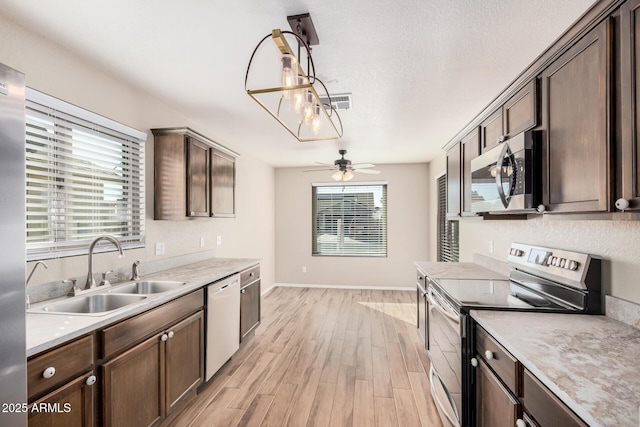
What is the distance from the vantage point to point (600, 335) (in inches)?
50.8

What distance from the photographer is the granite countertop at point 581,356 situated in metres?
0.82

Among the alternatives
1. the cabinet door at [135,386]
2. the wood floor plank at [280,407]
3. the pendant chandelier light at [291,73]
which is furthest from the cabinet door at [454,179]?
the cabinet door at [135,386]

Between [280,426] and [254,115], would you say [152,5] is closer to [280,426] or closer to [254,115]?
[254,115]

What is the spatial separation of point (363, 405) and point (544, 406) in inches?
62.1

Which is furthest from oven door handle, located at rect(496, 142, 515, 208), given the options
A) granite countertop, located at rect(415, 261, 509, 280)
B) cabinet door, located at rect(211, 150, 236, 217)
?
cabinet door, located at rect(211, 150, 236, 217)

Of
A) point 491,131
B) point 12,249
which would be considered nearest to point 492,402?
point 491,131

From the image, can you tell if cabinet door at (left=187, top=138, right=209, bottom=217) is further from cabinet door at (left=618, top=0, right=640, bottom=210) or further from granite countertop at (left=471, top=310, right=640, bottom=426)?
cabinet door at (left=618, top=0, right=640, bottom=210)

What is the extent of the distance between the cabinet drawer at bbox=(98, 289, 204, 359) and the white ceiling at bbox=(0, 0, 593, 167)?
1.70m

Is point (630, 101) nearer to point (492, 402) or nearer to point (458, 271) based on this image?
point (492, 402)

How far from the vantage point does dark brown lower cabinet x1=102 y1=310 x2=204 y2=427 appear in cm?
152

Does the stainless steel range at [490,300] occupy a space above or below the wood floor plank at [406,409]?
above

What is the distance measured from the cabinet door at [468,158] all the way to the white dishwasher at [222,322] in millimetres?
2344

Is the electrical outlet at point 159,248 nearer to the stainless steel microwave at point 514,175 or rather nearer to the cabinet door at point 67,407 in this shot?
the cabinet door at point 67,407

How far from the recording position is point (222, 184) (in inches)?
133
